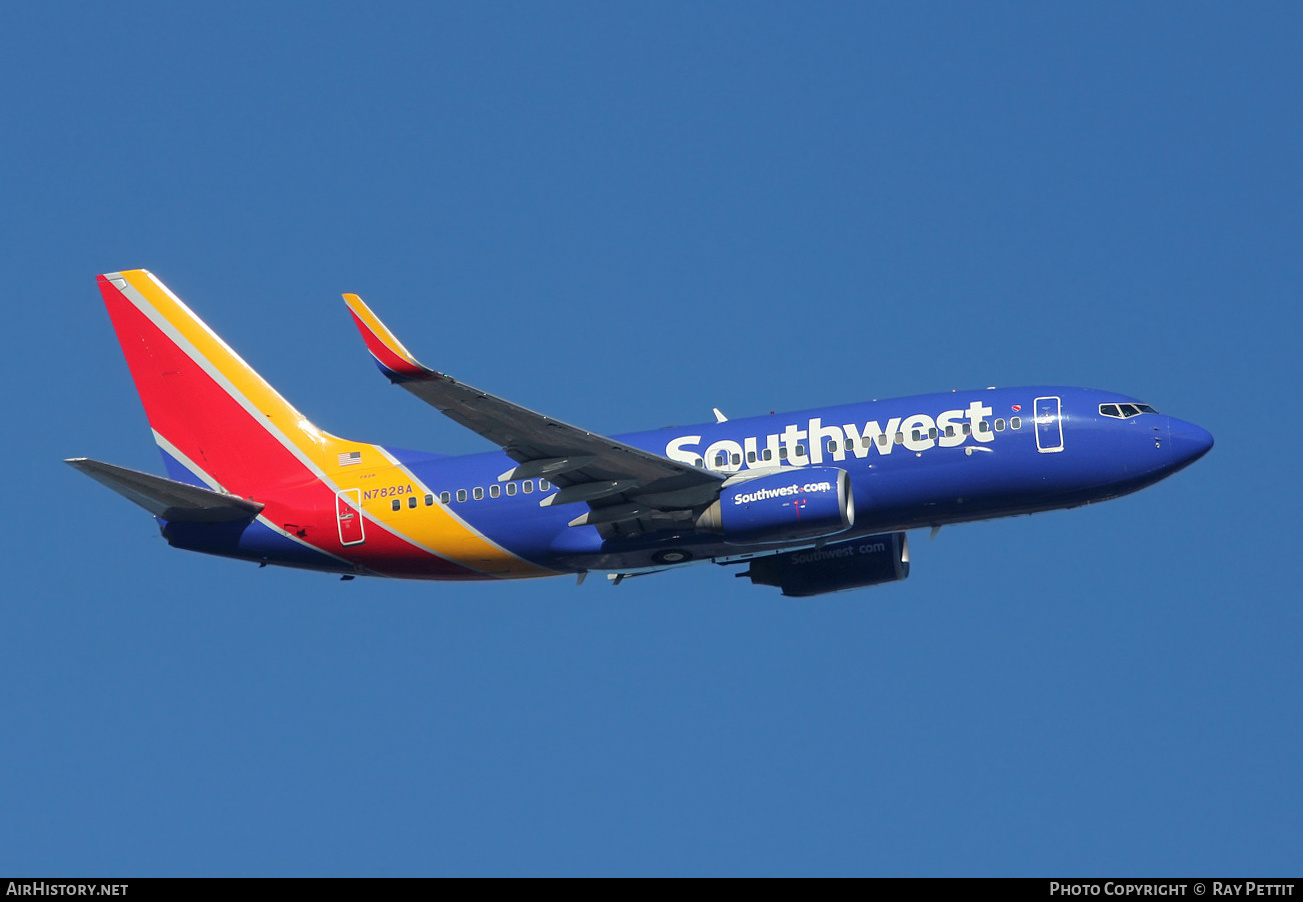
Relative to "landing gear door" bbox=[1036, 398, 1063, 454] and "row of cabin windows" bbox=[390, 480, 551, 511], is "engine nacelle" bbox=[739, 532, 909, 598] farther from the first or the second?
"row of cabin windows" bbox=[390, 480, 551, 511]

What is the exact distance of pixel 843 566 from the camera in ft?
174

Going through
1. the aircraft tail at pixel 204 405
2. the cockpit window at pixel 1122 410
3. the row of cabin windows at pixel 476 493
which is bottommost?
the row of cabin windows at pixel 476 493

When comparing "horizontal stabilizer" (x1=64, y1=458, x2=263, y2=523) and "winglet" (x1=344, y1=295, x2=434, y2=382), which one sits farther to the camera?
"horizontal stabilizer" (x1=64, y1=458, x2=263, y2=523)


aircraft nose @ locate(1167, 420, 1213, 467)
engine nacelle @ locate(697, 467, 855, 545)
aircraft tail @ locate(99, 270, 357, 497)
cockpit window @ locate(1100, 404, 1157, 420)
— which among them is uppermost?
aircraft tail @ locate(99, 270, 357, 497)

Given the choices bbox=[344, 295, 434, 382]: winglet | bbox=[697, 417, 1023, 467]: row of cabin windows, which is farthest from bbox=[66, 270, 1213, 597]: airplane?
bbox=[344, 295, 434, 382]: winglet

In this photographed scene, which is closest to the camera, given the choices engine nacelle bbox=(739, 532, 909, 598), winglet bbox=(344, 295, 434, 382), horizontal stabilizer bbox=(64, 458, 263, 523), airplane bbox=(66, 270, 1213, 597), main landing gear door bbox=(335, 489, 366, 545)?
winglet bbox=(344, 295, 434, 382)

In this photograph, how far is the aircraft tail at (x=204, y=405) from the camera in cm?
5378

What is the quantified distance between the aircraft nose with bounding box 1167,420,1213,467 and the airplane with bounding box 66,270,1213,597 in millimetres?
43

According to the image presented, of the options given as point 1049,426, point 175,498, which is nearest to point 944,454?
point 1049,426

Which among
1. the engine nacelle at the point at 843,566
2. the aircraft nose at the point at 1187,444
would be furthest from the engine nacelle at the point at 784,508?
the aircraft nose at the point at 1187,444

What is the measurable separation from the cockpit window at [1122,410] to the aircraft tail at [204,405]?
22323 millimetres

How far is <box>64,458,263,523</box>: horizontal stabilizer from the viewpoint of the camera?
161 feet

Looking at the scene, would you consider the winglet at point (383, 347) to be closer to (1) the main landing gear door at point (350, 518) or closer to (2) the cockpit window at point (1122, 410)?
(1) the main landing gear door at point (350, 518)
